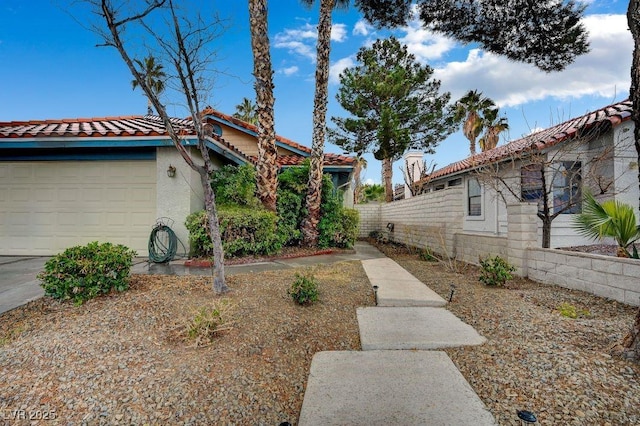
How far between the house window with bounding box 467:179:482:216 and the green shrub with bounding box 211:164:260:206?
841cm

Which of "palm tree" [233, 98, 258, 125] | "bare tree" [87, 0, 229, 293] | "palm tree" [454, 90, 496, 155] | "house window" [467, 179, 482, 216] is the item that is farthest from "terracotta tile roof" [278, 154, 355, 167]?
"palm tree" [233, 98, 258, 125]

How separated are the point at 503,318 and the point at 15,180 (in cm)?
1084

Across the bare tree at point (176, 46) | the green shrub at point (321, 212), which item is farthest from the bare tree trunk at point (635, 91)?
the green shrub at point (321, 212)

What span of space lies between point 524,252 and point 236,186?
636cm

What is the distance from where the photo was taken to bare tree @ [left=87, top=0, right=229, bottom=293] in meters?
4.05

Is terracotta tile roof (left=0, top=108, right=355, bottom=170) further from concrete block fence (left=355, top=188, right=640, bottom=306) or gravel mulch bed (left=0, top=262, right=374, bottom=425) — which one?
gravel mulch bed (left=0, top=262, right=374, bottom=425)

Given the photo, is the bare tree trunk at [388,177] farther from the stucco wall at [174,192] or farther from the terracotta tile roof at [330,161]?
the stucco wall at [174,192]

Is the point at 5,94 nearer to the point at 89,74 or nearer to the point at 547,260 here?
the point at 89,74

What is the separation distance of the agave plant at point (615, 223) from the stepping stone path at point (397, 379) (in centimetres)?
324

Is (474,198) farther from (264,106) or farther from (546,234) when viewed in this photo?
(264,106)

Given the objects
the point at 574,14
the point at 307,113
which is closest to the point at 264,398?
the point at 574,14

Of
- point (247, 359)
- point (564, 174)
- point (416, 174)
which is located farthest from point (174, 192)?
point (416, 174)

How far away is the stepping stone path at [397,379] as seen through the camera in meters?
2.05

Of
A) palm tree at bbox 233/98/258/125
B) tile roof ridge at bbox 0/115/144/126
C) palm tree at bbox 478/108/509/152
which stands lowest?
tile roof ridge at bbox 0/115/144/126
